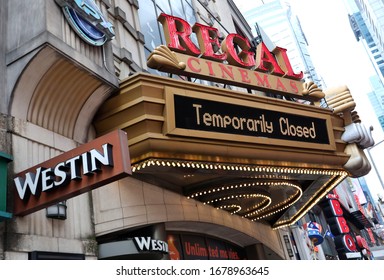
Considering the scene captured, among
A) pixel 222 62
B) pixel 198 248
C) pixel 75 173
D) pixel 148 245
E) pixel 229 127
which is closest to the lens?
pixel 75 173

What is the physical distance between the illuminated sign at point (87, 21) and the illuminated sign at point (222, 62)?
4.93 feet

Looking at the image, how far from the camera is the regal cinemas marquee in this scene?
10.7 metres

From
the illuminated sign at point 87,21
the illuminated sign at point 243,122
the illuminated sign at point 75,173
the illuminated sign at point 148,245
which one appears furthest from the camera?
the illuminated sign at point 243,122

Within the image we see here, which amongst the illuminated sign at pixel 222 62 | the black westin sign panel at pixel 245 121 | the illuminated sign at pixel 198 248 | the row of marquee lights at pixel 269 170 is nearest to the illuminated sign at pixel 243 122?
the black westin sign panel at pixel 245 121

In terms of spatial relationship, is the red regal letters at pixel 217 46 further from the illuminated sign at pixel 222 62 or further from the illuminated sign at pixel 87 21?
the illuminated sign at pixel 87 21

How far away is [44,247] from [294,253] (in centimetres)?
1730

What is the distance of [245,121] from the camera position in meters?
12.1

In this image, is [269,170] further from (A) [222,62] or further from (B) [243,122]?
(A) [222,62]

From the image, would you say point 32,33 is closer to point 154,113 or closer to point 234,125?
point 154,113

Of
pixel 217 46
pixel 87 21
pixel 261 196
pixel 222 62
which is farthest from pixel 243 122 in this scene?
pixel 87 21

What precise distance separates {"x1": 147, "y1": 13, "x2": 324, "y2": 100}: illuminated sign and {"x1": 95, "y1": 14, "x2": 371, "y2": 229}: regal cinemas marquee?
37 mm

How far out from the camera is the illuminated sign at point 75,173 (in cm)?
735

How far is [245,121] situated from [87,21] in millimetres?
5371

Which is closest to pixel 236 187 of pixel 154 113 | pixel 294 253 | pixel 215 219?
pixel 215 219
